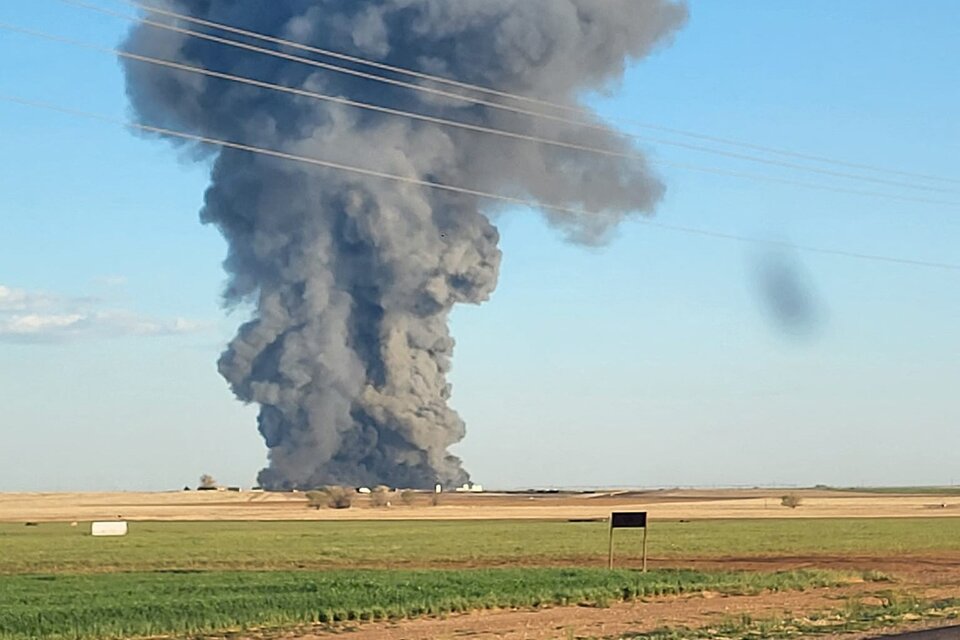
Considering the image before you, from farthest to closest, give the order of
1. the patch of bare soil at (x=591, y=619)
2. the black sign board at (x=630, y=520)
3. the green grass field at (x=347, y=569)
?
the black sign board at (x=630, y=520)
the green grass field at (x=347, y=569)
the patch of bare soil at (x=591, y=619)

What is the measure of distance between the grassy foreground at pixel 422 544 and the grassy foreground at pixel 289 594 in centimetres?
612

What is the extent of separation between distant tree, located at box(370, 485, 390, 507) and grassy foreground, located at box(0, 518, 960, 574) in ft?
106

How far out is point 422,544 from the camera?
53281 mm

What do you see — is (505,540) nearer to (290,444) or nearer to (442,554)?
(442,554)

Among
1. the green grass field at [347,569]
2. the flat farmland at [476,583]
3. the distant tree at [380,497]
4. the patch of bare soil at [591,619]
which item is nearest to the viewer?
the patch of bare soil at [591,619]

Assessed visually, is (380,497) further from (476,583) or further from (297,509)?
(476,583)

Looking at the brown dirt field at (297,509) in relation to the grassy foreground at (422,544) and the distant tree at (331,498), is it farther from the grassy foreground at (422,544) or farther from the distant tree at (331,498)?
the grassy foreground at (422,544)

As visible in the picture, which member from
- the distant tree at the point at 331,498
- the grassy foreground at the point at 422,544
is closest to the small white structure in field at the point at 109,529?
the grassy foreground at the point at 422,544

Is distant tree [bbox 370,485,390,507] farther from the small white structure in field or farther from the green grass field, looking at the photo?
the small white structure in field

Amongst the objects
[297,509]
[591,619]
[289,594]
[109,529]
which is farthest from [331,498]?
[591,619]

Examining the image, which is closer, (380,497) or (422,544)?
(422,544)

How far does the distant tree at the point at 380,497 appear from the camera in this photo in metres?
108

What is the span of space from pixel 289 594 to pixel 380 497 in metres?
80.9

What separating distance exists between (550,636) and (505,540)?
34.0 metres
